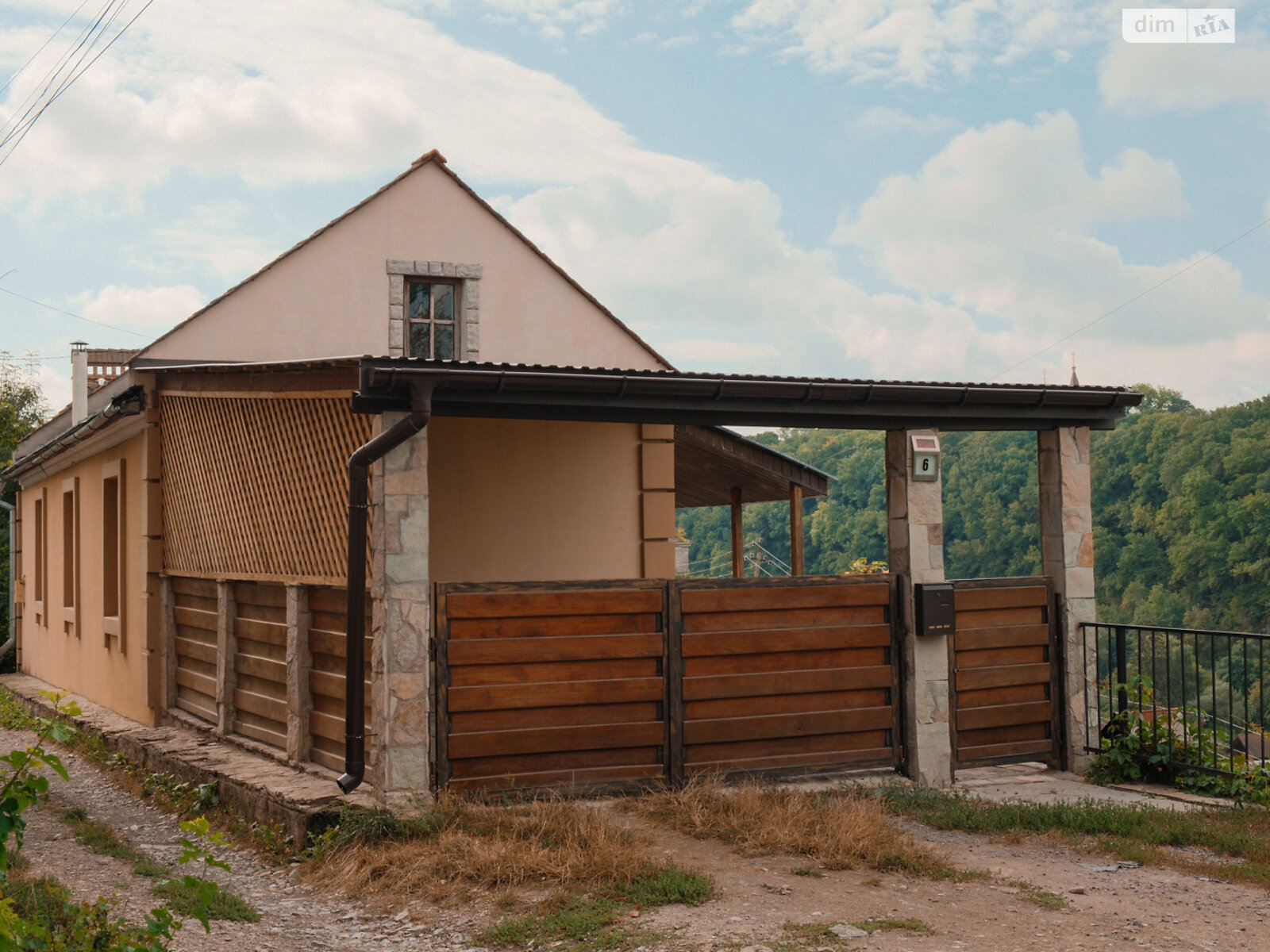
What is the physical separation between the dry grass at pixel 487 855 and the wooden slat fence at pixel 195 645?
4249 mm

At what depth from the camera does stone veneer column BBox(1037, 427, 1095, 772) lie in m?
9.71

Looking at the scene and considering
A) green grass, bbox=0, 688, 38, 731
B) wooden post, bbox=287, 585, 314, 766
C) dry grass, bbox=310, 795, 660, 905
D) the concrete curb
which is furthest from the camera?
green grass, bbox=0, 688, 38, 731

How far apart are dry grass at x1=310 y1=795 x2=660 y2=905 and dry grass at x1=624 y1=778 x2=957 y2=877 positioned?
0.58m

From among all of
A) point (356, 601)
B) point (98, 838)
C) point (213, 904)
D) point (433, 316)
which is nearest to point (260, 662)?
point (98, 838)

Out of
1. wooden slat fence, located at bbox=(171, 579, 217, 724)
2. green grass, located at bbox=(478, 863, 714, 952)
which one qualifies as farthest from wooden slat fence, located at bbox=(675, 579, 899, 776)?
wooden slat fence, located at bbox=(171, 579, 217, 724)

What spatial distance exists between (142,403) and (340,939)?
296 inches

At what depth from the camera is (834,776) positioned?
902 centimetres

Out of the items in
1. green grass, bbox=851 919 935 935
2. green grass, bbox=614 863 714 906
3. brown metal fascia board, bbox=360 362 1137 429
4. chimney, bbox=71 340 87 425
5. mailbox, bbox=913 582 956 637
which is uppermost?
chimney, bbox=71 340 87 425

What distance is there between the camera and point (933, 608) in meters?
9.07

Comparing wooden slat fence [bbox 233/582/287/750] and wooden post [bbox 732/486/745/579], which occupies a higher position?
wooden post [bbox 732/486/745/579]

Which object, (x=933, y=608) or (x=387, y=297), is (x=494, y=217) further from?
(x=933, y=608)

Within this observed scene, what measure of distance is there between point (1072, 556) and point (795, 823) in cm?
392

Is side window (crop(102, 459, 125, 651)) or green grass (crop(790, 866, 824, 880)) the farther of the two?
side window (crop(102, 459, 125, 651))

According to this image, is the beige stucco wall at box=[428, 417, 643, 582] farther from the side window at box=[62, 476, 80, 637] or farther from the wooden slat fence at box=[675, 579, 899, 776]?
the side window at box=[62, 476, 80, 637]
